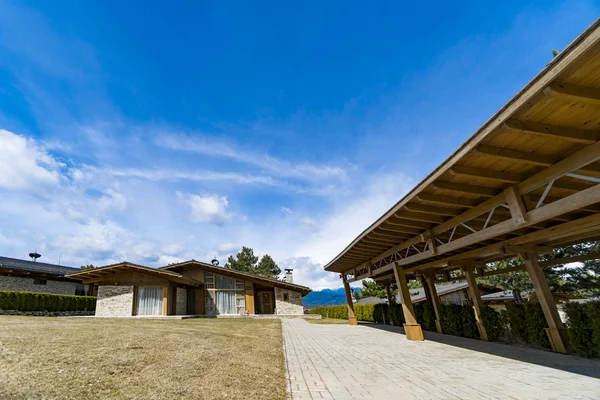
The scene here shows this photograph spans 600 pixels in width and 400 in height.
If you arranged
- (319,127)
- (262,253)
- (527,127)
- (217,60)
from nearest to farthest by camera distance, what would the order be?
(527,127) < (217,60) < (319,127) < (262,253)

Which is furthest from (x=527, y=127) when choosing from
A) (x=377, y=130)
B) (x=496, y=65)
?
(x=377, y=130)

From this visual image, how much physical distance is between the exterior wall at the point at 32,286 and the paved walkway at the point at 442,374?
21.3 meters

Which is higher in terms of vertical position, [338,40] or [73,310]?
[338,40]

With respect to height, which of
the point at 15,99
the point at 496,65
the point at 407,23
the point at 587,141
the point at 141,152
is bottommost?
the point at 587,141

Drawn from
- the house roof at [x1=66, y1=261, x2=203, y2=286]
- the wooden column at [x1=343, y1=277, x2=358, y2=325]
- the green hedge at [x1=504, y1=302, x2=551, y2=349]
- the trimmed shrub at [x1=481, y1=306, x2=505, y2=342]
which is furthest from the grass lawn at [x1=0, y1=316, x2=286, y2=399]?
the house roof at [x1=66, y1=261, x2=203, y2=286]

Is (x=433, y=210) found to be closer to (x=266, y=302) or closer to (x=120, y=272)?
(x=120, y=272)

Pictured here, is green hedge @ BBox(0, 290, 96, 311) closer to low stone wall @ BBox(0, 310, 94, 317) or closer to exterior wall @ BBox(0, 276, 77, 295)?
low stone wall @ BBox(0, 310, 94, 317)

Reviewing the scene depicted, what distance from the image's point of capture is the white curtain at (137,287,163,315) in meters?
18.4

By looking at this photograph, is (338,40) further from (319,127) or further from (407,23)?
(319,127)

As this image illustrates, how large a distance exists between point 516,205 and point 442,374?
3250mm

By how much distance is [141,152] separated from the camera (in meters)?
13.1

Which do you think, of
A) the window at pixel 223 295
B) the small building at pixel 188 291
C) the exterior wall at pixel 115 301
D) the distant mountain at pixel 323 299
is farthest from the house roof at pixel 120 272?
the distant mountain at pixel 323 299

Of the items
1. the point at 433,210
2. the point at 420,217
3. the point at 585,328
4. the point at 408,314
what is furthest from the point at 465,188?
the point at 408,314

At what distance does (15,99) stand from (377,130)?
14.9 meters
